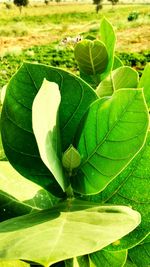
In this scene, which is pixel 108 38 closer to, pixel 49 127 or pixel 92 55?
pixel 92 55

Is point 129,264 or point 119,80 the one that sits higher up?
point 119,80

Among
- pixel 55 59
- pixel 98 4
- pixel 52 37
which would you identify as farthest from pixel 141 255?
pixel 98 4

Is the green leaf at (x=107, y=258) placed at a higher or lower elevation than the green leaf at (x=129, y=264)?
higher

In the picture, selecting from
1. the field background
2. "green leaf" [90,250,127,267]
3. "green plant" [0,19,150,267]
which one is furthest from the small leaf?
the field background

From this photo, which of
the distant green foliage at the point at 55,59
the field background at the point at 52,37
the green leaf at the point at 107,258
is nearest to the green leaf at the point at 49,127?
the green leaf at the point at 107,258

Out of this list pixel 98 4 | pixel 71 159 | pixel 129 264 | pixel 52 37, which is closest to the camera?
pixel 71 159

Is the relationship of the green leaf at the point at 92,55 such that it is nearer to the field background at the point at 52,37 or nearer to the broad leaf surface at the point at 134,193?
the broad leaf surface at the point at 134,193
